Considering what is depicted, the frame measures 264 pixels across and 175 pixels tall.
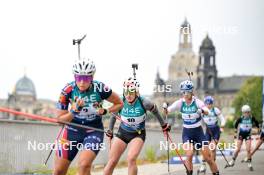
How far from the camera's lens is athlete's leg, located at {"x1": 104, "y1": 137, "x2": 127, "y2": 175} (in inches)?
493

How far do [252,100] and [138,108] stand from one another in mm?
137982

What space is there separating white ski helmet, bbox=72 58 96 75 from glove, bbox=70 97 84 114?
408 mm

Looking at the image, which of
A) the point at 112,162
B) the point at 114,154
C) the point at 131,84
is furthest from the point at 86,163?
the point at 131,84

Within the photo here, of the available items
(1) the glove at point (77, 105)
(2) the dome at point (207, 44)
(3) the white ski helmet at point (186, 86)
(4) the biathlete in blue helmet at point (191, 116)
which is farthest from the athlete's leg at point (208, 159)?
(2) the dome at point (207, 44)

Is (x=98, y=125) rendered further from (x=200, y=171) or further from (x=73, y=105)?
(x=200, y=171)

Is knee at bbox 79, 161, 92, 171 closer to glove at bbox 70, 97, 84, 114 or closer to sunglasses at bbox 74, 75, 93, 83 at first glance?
glove at bbox 70, 97, 84, 114

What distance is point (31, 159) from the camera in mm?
18281

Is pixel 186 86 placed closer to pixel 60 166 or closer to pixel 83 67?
pixel 83 67

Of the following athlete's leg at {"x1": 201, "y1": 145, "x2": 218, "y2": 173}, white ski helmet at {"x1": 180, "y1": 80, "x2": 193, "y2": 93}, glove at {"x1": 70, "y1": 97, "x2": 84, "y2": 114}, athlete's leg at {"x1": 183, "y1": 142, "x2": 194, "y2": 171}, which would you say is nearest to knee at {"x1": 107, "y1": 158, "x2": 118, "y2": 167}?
glove at {"x1": 70, "y1": 97, "x2": 84, "y2": 114}

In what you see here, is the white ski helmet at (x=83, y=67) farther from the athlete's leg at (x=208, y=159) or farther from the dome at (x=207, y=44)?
the dome at (x=207, y=44)

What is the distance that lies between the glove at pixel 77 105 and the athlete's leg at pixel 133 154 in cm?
210

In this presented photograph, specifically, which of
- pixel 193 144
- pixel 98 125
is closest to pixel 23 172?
pixel 193 144

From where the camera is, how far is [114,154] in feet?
42.3

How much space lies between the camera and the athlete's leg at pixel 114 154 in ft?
41.1
